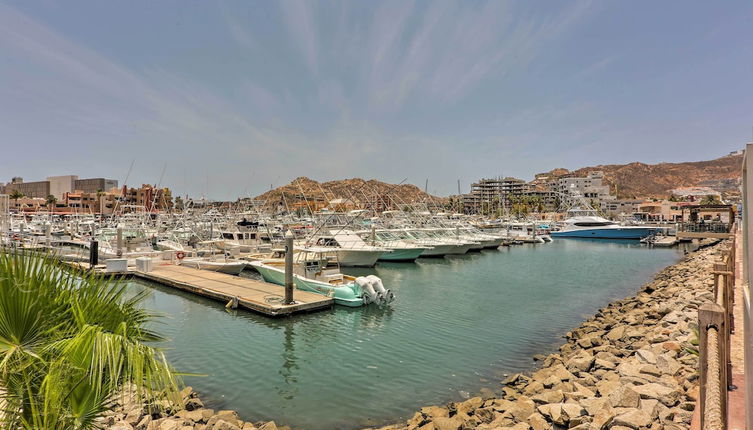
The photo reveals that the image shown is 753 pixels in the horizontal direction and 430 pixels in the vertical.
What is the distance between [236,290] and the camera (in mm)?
24703

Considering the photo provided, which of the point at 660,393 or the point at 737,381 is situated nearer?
the point at 737,381

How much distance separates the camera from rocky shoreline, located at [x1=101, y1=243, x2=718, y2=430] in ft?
28.4

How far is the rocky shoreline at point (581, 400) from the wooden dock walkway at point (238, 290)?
29.2 feet

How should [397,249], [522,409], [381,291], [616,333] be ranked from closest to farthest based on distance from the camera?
[522,409]
[616,333]
[381,291]
[397,249]

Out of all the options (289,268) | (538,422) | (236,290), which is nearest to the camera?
(538,422)

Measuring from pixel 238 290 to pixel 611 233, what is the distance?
83.2m

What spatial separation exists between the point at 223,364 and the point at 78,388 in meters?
12.0

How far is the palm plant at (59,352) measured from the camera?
3.62m

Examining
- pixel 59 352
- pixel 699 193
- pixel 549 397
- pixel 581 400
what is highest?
pixel 699 193

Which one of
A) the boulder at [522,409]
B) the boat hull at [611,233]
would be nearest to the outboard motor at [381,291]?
the boulder at [522,409]

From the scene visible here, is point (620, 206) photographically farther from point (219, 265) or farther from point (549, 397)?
point (549, 397)

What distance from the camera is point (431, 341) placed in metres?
17.6

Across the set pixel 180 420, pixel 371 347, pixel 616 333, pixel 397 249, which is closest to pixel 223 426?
pixel 180 420

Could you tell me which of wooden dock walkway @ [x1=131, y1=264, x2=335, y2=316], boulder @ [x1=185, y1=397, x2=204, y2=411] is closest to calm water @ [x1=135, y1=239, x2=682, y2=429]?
wooden dock walkway @ [x1=131, y1=264, x2=335, y2=316]
